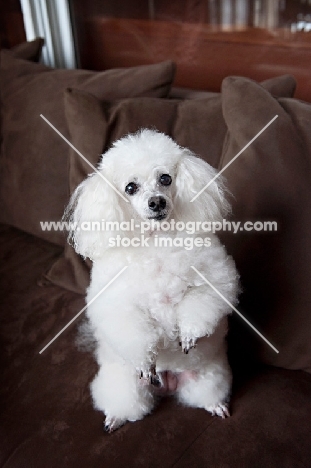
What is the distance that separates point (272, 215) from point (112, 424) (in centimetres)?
56

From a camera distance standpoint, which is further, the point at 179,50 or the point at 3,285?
the point at 179,50

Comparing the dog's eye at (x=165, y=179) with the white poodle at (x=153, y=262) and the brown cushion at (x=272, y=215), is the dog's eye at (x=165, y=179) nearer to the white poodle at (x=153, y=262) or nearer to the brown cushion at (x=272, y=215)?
the white poodle at (x=153, y=262)

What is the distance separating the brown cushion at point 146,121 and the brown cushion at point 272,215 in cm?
8

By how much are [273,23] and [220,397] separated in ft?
3.54

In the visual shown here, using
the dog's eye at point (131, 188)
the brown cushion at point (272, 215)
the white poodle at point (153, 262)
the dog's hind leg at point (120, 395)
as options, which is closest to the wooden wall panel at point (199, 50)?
the brown cushion at point (272, 215)

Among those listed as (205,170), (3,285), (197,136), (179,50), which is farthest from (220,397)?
(179,50)

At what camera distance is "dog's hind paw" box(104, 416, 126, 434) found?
2.94ft

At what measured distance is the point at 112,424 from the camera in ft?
2.95

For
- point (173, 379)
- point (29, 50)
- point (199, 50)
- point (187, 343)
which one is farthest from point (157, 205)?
point (29, 50)

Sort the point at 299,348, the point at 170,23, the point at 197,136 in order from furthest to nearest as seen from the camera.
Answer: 1. the point at 170,23
2. the point at 197,136
3. the point at 299,348

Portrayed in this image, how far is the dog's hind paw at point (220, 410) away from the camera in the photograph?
2.98ft

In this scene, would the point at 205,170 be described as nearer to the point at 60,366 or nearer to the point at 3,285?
the point at 60,366

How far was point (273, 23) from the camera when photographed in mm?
1314

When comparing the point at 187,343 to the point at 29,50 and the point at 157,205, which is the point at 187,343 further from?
the point at 29,50
